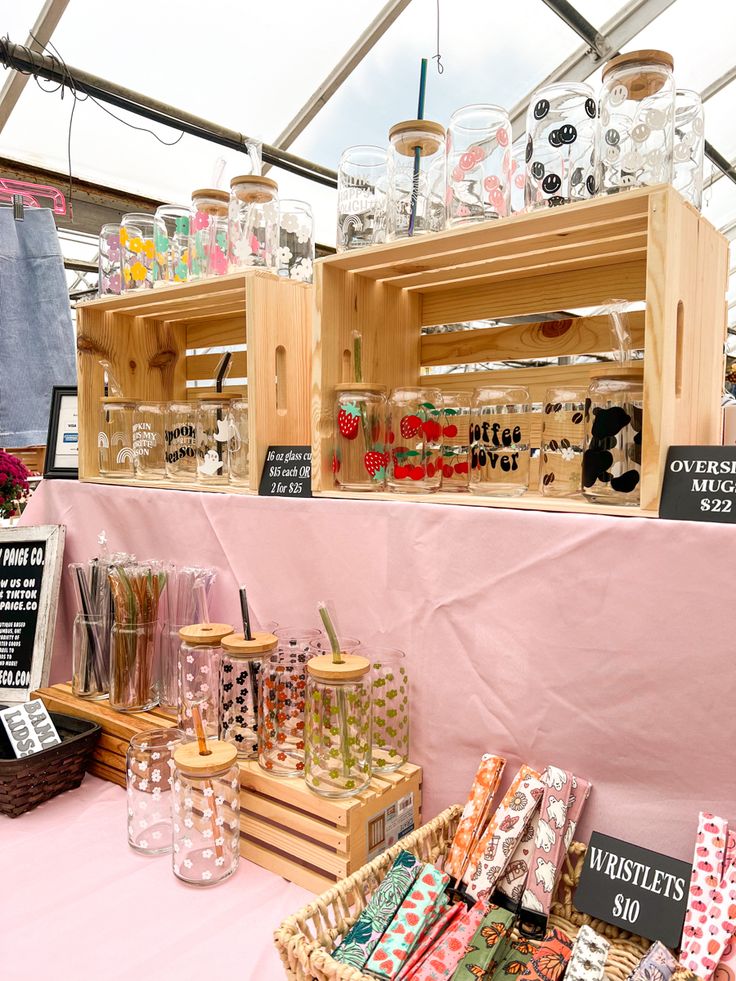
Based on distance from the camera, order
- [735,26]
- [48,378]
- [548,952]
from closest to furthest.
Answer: [548,952] → [48,378] → [735,26]

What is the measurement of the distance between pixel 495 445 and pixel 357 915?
0.65 meters

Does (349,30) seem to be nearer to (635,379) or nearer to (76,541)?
(76,541)

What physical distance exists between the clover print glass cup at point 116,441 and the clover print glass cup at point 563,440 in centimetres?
106

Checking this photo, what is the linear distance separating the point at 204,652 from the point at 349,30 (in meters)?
3.28

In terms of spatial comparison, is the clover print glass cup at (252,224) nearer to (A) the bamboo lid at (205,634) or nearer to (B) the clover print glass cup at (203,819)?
(A) the bamboo lid at (205,634)

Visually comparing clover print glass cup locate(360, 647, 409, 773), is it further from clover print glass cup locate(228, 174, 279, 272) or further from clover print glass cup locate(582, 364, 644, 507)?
clover print glass cup locate(228, 174, 279, 272)

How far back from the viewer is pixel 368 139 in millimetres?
4141

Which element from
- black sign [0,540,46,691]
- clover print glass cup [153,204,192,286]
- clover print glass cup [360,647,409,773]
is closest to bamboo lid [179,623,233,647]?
clover print glass cup [360,647,409,773]

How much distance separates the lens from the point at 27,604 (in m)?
1.67

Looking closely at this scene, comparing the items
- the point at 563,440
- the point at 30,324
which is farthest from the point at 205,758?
the point at 30,324

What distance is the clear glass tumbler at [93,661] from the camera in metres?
1.42

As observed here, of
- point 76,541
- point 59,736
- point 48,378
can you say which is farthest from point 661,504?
point 48,378

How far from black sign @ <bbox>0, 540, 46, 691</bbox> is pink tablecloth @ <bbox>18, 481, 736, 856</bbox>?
644mm

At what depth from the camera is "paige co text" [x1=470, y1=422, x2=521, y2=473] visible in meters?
1.07
